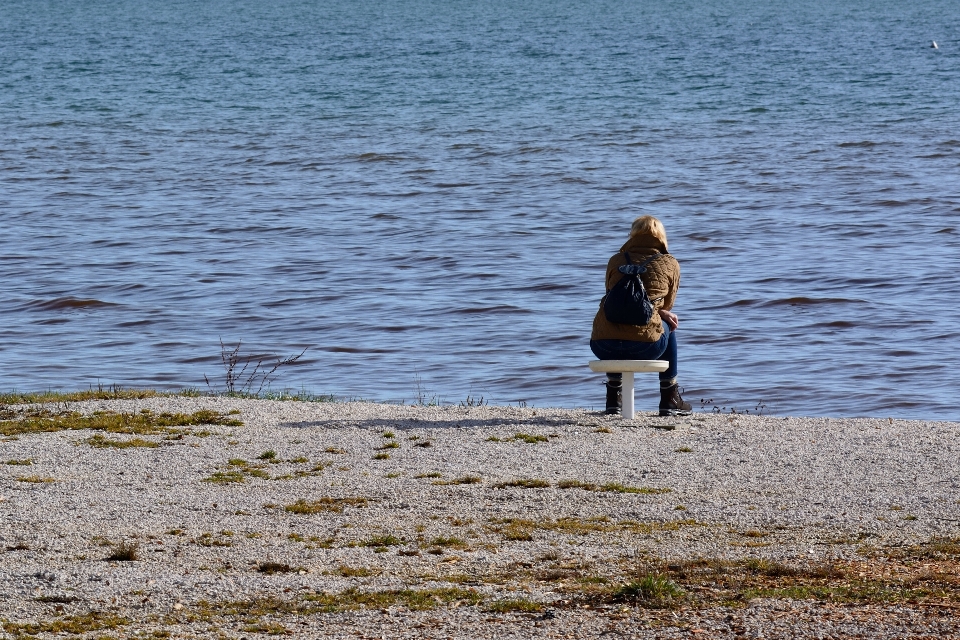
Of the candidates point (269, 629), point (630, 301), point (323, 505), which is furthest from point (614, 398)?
point (269, 629)

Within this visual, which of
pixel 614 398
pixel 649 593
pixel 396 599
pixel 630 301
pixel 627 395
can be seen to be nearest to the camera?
pixel 649 593

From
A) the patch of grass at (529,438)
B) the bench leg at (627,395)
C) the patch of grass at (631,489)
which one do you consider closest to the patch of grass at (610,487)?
the patch of grass at (631,489)

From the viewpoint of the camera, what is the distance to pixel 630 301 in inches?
374

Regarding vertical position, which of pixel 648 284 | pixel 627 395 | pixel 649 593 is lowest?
pixel 627 395

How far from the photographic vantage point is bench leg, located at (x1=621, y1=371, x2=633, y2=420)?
9719 mm

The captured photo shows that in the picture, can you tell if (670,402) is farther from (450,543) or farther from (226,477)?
(450,543)

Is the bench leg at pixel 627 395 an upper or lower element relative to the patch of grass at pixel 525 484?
lower

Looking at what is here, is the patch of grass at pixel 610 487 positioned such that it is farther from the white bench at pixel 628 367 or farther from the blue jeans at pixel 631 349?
the blue jeans at pixel 631 349

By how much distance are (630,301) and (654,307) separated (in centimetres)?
23

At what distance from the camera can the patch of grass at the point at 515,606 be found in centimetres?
539

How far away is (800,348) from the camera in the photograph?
14188mm

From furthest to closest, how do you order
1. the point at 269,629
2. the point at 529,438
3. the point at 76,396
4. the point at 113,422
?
the point at 76,396
the point at 113,422
the point at 529,438
the point at 269,629

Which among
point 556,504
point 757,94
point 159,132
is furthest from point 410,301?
point 757,94

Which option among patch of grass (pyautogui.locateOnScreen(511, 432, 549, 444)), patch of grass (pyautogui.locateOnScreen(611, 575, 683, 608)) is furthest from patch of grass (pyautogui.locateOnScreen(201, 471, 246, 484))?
patch of grass (pyautogui.locateOnScreen(611, 575, 683, 608))
